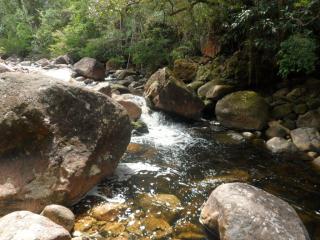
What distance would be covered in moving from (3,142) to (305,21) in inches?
283

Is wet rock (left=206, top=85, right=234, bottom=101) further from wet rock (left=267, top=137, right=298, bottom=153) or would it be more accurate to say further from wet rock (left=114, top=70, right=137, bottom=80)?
wet rock (left=114, top=70, right=137, bottom=80)

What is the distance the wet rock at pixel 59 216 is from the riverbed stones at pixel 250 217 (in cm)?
172

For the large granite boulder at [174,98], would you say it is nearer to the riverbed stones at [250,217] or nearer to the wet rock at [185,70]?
the wet rock at [185,70]

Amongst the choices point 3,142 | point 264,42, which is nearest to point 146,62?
point 264,42

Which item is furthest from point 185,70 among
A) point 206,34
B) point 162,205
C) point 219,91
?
point 162,205

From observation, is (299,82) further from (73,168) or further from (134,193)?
(73,168)

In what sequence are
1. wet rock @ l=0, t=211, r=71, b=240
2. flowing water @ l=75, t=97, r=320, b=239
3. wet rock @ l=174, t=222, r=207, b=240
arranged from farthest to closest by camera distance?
1. flowing water @ l=75, t=97, r=320, b=239
2. wet rock @ l=174, t=222, r=207, b=240
3. wet rock @ l=0, t=211, r=71, b=240

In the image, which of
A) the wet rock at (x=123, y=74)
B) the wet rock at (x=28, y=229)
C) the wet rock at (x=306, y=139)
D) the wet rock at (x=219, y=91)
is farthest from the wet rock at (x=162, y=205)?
the wet rock at (x=123, y=74)

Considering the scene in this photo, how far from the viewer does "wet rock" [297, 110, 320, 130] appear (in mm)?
8508

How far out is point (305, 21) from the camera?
830 centimetres

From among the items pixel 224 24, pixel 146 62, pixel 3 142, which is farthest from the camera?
pixel 146 62

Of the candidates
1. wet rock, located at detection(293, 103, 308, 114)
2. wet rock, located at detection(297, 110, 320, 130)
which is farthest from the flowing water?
wet rock, located at detection(293, 103, 308, 114)

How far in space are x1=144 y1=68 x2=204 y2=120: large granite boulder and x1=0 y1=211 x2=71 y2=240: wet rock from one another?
21.3 feet

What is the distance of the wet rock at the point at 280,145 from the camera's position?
7.73m
